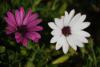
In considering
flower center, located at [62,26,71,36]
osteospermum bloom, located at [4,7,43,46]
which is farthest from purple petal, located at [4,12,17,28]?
flower center, located at [62,26,71,36]

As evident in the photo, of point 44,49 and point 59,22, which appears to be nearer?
point 59,22

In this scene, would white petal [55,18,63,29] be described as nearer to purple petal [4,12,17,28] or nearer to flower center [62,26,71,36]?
flower center [62,26,71,36]

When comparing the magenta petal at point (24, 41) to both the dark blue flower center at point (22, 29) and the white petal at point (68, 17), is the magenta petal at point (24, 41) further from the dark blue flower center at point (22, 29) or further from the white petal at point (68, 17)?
the white petal at point (68, 17)

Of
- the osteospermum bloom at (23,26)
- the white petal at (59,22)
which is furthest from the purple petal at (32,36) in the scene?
the white petal at (59,22)

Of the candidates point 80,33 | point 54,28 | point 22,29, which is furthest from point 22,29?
point 80,33

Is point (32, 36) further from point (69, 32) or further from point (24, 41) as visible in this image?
point (69, 32)

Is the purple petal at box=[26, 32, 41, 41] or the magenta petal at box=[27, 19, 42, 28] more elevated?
the magenta petal at box=[27, 19, 42, 28]
